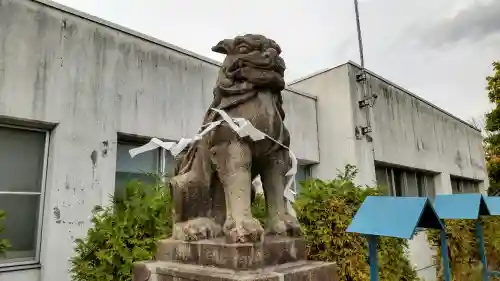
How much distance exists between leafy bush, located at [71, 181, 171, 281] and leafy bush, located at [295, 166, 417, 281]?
5.34ft

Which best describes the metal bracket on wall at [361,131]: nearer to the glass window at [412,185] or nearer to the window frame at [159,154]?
the glass window at [412,185]

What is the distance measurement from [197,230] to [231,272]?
391 millimetres

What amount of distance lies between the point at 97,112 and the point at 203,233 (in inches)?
118

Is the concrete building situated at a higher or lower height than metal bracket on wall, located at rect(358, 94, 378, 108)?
lower

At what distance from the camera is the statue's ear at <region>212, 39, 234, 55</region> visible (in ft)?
7.48

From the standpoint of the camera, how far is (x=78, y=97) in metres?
4.36

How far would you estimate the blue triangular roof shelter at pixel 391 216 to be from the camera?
5.94 feet

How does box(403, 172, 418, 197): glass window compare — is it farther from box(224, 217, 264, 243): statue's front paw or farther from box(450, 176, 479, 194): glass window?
box(224, 217, 264, 243): statue's front paw

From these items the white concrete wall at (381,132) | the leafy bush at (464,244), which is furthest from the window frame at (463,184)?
the leafy bush at (464,244)

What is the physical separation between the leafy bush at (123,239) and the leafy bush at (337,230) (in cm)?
163

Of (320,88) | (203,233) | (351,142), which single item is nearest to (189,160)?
(203,233)

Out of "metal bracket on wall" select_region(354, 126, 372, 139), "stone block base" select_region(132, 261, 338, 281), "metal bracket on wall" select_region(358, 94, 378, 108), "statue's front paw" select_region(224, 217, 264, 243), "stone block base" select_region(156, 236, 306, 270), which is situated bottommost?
"stone block base" select_region(132, 261, 338, 281)

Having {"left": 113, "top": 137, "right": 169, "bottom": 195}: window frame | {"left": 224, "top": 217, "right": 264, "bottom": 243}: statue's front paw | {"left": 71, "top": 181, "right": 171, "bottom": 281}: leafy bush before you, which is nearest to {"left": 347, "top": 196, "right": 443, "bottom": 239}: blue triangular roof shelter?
{"left": 224, "top": 217, "right": 264, "bottom": 243}: statue's front paw

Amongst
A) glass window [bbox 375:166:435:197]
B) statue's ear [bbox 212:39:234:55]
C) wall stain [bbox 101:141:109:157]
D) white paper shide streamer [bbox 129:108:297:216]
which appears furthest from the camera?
glass window [bbox 375:166:435:197]
